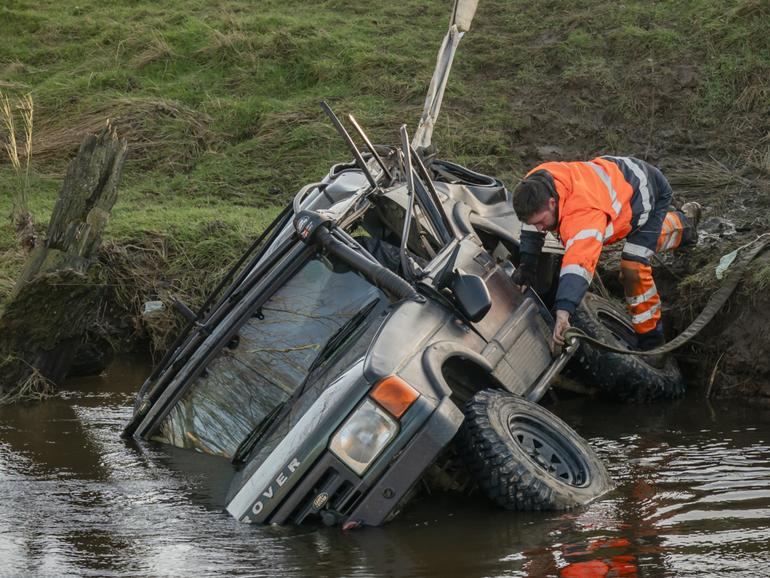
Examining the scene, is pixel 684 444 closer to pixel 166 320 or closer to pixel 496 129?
pixel 166 320

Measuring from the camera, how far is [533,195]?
21.3 ft

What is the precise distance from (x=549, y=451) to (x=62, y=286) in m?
4.36

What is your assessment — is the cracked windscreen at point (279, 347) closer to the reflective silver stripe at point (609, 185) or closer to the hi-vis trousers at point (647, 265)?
the reflective silver stripe at point (609, 185)

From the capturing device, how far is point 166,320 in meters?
9.72

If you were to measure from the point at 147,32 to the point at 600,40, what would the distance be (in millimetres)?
5940

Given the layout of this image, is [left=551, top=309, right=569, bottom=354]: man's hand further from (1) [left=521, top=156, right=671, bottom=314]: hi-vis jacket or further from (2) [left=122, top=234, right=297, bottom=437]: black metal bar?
(2) [left=122, top=234, right=297, bottom=437]: black metal bar

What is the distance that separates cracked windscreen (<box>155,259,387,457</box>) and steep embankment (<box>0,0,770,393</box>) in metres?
3.27

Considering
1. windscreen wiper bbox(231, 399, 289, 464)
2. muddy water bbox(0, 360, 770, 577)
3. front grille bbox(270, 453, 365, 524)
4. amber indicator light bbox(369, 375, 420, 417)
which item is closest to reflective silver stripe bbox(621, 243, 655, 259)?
muddy water bbox(0, 360, 770, 577)

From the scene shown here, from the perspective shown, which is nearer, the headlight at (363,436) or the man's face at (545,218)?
the headlight at (363,436)

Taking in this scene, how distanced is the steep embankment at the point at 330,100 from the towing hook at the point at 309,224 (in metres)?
3.39

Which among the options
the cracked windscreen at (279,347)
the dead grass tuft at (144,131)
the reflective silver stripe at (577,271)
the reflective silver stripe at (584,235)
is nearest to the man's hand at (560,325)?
the reflective silver stripe at (577,271)

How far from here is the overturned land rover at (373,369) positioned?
5199 mm

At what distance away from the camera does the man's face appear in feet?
21.5

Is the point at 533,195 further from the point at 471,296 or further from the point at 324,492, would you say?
the point at 324,492
